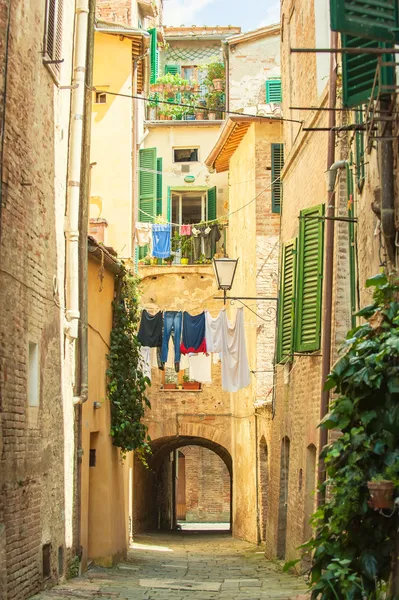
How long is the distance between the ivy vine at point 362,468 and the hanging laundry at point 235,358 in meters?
11.4

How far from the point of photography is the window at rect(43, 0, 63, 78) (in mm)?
12352

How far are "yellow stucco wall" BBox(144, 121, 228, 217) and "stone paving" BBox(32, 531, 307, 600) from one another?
1204 centimetres

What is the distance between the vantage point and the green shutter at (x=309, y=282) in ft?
45.1

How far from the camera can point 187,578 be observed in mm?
15227

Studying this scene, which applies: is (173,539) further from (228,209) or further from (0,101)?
(0,101)

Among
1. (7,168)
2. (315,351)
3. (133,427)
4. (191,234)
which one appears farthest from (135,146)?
(7,168)

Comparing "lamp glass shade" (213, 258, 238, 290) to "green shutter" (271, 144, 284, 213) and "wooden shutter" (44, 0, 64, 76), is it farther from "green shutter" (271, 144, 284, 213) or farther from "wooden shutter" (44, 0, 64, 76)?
"green shutter" (271, 144, 284, 213)

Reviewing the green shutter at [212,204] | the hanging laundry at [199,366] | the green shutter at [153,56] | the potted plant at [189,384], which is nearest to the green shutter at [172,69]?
the green shutter at [153,56]

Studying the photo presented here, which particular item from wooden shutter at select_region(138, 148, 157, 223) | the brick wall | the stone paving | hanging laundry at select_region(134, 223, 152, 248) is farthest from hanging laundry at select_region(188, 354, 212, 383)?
the brick wall

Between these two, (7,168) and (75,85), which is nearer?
(7,168)

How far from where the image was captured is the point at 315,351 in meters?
13.9

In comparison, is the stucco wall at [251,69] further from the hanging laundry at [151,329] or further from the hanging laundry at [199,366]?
the hanging laundry at [151,329]

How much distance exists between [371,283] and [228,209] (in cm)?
2160

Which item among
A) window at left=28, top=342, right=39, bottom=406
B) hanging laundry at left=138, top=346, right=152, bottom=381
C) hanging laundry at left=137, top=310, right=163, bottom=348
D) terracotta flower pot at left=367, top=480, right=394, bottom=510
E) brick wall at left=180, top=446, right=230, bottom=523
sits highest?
hanging laundry at left=137, top=310, right=163, bottom=348
